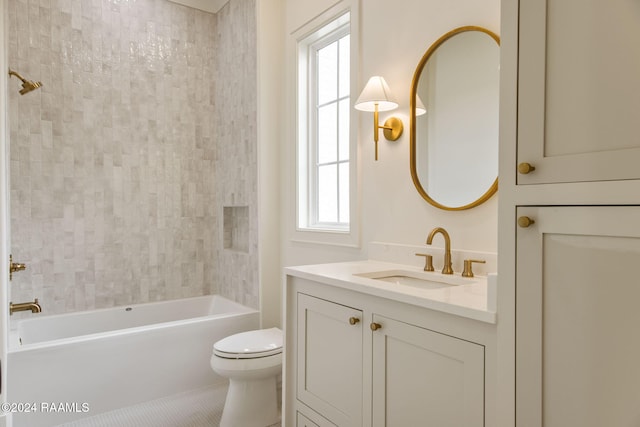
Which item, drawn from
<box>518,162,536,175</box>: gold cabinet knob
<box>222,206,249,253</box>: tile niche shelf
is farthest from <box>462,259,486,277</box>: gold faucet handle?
<box>222,206,249,253</box>: tile niche shelf

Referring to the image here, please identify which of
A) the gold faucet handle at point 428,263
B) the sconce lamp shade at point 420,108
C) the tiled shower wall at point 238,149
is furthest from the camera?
the tiled shower wall at point 238,149

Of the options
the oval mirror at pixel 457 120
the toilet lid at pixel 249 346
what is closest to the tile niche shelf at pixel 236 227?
the toilet lid at pixel 249 346

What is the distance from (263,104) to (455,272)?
1773 mm

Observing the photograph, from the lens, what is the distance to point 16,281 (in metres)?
2.72

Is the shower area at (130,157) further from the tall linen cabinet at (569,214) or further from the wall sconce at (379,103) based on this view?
the tall linen cabinet at (569,214)

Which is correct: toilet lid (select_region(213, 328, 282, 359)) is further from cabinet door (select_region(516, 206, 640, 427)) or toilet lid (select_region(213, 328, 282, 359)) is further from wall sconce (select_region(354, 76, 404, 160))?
cabinet door (select_region(516, 206, 640, 427))

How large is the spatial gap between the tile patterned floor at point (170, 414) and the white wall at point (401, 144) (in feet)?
3.74

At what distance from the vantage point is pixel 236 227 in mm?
3379

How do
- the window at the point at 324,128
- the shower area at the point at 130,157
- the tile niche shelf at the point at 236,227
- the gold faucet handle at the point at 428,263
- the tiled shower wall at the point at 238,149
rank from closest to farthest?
1. the gold faucet handle at the point at 428,263
2. the window at the point at 324,128
3. the shower area at the point at 130,157
4. the tiled shower wall at the point at 238,149
5. the tile niche shelf at the point at 236,227

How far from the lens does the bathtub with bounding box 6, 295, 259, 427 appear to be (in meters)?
2.15

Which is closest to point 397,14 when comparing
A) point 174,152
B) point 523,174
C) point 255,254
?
point 523,174

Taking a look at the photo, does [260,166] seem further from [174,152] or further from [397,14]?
[397,14]

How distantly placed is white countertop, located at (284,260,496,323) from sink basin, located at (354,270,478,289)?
1 cm

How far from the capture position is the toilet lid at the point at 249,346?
212 centimetres
